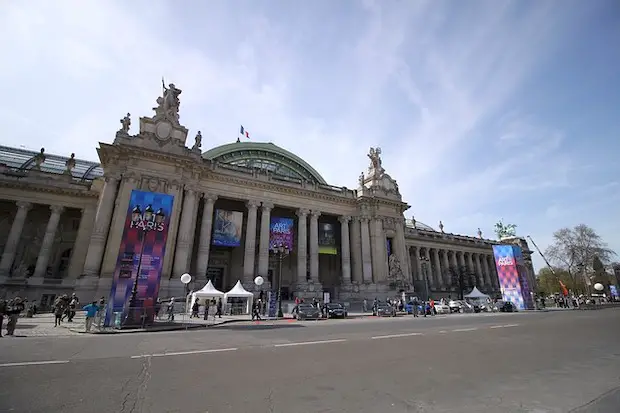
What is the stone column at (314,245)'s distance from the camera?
37188 mm

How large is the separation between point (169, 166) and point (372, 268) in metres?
28.6

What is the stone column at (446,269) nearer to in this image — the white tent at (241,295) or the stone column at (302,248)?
the stone column at (302,248)

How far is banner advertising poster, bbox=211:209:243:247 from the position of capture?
32.0m

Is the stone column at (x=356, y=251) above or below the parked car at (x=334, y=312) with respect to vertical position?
above

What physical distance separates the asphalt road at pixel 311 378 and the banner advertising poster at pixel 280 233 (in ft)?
85.5

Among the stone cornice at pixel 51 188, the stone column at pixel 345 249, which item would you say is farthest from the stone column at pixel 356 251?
the stone cornice at pixel 51 188

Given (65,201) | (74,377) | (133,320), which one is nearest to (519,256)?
(133,320)

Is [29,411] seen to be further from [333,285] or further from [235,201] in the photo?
[333,285]

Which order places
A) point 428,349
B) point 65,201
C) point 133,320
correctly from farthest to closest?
1. point 65,201
2. point 133,320
3. point 428,349

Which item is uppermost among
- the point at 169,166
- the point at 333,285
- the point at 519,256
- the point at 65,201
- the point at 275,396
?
the point at 169,166

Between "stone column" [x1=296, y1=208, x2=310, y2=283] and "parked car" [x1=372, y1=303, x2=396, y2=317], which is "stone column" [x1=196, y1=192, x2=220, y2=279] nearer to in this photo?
"stone column" [x1=296, y1=208, x2=310, y2=283]

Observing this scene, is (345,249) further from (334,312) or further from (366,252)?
(334,312)

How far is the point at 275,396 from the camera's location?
4.58 m

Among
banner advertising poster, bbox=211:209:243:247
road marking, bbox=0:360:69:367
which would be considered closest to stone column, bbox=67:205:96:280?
banner advertising poster, bbox=211:209:243:247
